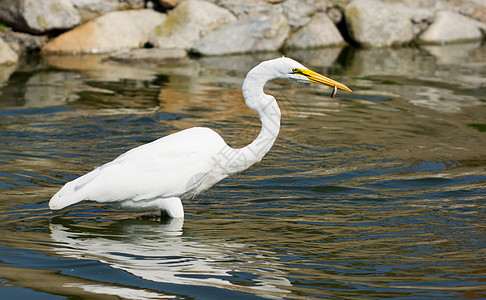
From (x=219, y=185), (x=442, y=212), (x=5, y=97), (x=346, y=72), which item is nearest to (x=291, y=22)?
(x=346, y=72)

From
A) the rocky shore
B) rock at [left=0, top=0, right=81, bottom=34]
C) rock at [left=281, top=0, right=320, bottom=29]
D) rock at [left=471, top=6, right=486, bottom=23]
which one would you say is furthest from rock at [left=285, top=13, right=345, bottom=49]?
rock at [left=0, top=0, right=81, bottom=34]

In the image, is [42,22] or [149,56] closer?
[149,56]

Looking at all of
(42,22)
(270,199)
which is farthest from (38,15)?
(270,199)

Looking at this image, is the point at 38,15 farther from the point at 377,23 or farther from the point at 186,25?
the point at 377,23

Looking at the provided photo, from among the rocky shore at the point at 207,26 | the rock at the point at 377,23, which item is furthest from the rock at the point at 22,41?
the rock at the point at 377,23

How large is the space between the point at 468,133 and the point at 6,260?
6885 mm

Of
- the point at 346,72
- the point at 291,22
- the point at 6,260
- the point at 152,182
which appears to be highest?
the point at 291,22

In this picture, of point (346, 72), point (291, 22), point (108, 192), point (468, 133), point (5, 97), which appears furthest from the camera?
point (291, 22)

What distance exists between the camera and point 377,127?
10234 millimetres

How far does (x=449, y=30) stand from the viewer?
1939 cm

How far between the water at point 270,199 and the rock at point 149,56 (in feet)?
8.14

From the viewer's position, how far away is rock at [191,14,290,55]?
17.7 meters

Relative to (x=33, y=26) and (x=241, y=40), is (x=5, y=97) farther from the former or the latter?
(x=241, y=40)

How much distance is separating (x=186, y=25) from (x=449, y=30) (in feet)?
24.5
